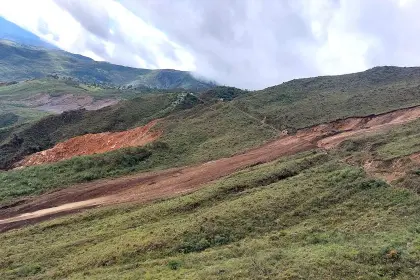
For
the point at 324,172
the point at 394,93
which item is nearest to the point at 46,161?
the point at 324,172

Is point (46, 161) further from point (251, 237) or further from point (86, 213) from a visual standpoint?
point (251, 237)

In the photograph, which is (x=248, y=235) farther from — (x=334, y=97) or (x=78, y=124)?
(x=78, y=124)

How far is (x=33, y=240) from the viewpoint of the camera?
32594 mm

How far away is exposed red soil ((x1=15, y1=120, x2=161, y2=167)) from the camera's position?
207 feet

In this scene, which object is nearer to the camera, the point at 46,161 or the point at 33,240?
the point at 33,240

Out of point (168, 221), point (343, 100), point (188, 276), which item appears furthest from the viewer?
point (343, 100)

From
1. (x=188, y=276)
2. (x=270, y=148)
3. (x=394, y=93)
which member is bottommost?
(x=188, y=276)

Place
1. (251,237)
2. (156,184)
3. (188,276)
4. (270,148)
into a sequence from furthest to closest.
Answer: (270,148) < (156,184) < (251,237) < (188,276)

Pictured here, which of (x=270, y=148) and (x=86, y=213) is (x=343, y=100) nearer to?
(x=270, y=148)

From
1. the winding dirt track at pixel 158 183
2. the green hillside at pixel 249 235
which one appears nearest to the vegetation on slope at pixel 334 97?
the winding dirt track at pixel 158 183

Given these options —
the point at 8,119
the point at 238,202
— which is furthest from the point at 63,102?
the point at 238,202

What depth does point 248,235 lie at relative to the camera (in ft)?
92.0

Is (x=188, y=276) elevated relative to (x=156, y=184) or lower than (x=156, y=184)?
lower

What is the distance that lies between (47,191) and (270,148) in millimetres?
24951
